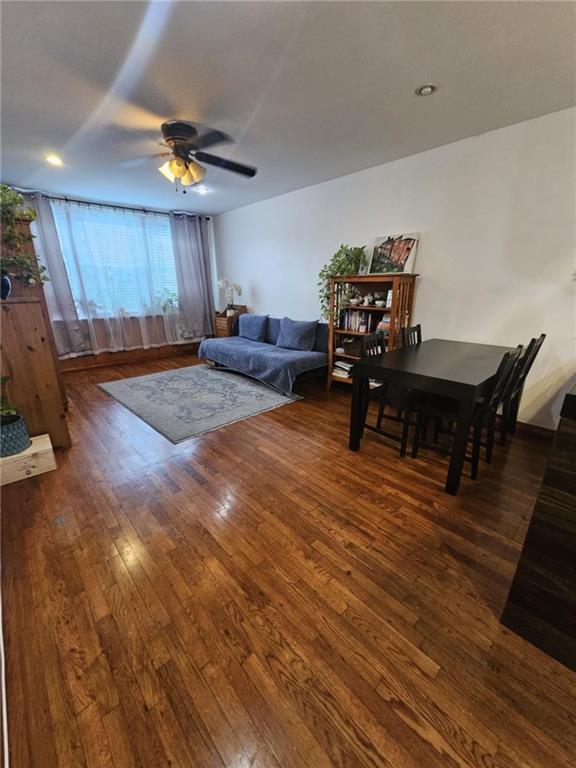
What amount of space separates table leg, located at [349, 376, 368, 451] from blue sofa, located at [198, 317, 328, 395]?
4.25ft

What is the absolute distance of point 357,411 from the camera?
2369mm

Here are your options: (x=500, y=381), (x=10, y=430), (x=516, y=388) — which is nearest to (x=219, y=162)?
(x=10, y=430)

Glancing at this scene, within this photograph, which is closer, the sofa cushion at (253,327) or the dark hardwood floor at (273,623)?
the dark hardwood floor at (273,623)

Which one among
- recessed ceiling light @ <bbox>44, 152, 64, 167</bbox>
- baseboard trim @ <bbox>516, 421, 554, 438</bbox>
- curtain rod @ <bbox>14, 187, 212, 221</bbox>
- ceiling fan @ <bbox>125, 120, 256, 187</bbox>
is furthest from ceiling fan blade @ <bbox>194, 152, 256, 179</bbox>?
baseboard trim @ <bbox>516, 421, 554, 438</bbox>

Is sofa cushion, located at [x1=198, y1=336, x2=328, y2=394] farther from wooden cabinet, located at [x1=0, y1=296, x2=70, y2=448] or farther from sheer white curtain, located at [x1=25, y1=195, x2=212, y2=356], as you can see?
wooden cabinet, located at [x1=0, y1=296, x2=70, y2=448]

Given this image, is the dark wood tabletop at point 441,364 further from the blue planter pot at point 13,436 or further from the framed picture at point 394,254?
the blue planter pot at point 13,436

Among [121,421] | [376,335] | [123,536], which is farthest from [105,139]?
[123,536]

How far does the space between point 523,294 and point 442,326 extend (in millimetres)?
684

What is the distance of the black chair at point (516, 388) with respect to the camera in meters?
2.09

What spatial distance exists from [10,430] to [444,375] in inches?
113

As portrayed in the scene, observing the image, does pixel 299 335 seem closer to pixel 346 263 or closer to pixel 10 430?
pixel 346 263

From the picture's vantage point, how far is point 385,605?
130 centimetres

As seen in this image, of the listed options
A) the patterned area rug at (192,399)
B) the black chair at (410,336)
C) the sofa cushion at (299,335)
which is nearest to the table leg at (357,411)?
the black chair at (410,336)

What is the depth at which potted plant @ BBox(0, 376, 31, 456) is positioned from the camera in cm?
206
